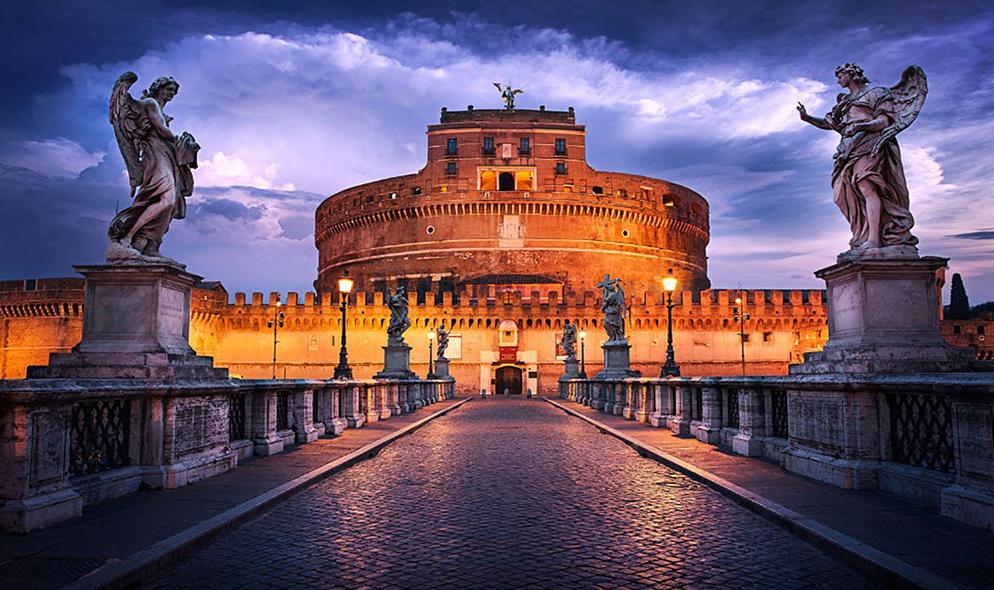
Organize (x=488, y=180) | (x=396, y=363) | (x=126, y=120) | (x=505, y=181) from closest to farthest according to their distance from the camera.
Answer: (x=126, y=120), (x=396, y=363), (x=488, y=180), (x=505, y=181)

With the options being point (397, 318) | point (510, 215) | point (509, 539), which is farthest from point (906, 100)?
point (510, 215)

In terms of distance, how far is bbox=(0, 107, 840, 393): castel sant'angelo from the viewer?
59594 mm

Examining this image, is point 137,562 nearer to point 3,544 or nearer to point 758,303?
point 3,544

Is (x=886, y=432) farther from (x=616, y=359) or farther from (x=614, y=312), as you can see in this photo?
(x=616, y=359)

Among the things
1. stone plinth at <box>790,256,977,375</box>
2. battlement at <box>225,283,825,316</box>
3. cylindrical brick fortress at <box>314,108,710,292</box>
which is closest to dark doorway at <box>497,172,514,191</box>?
cylindrical brick fortress at <box>314,108,710,292</box>

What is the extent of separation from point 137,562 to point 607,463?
6.55m

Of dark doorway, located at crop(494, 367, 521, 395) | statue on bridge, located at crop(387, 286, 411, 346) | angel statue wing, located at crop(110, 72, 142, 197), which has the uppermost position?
angel statue wing, located at crop(110, 72, 142, 197)

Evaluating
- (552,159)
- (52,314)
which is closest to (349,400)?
(52,314)

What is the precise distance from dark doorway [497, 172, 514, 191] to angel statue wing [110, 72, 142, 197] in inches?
2609

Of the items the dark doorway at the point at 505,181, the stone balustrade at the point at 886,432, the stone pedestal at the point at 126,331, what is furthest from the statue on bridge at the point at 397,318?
the dark doorway at the point at 505,181

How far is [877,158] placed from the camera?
7637mm

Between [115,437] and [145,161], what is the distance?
3.00m

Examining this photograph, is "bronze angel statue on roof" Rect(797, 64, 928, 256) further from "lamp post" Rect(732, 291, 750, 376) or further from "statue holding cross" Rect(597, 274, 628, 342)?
"lamp post" Rect(732, 291, 750, 376)

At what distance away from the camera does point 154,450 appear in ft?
22.6
